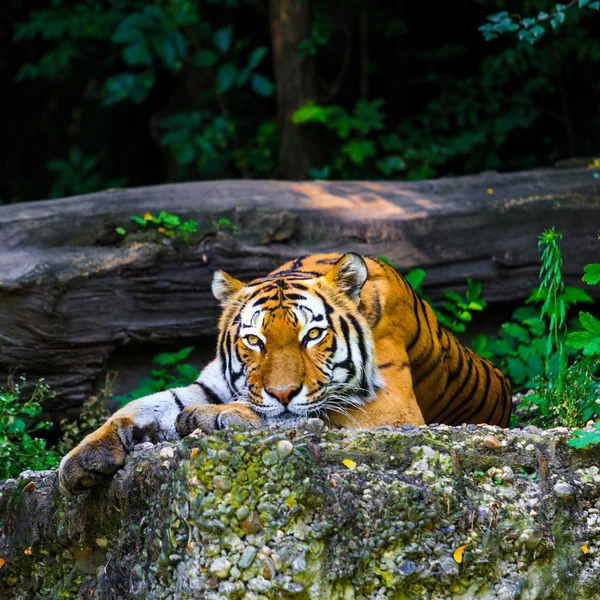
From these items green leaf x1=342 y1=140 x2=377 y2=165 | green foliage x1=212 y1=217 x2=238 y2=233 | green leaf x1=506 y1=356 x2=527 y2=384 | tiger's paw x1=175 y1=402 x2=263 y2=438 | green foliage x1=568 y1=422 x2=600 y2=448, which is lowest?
green leaf x1=506 y1=356 x2=527 y2=384

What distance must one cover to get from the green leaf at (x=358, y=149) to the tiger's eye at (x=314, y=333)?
14.1 ft

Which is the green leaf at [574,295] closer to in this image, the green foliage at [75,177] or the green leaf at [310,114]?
the green leaf at [310,114]

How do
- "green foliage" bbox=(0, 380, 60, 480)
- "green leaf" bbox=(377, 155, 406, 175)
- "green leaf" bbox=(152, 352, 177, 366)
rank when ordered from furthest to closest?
1. "green leaf" bbox=(377, 155, 406, 175)
2. "green leaf" bbox=(152, 352, 177, 366)
3. "green foliage" bbox=(0, 380, 60, 480)

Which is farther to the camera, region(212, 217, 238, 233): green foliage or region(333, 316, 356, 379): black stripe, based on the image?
region(212, 217, 238, 233): green foliage

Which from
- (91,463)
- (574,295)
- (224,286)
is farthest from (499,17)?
(91,463)

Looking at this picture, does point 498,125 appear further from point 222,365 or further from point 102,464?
point 102,464

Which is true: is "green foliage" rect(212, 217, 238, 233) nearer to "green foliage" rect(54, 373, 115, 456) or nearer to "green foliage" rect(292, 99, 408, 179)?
"green foliage" rect(54, 373, 115, 456)

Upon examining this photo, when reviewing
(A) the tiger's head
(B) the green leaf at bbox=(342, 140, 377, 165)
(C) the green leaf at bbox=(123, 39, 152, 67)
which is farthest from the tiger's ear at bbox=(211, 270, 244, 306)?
(B) the green leaf at bbox=(342, 140, 377, 165)

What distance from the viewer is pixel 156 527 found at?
265cm


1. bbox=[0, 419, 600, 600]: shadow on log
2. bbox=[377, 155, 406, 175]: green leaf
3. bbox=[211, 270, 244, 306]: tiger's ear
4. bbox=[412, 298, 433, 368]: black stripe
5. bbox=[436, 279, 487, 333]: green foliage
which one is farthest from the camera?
bbox=[377, 155, 406, 175]: green leaf

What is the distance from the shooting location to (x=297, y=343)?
3268mm

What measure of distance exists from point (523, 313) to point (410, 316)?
191cm

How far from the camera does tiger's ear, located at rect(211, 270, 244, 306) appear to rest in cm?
365

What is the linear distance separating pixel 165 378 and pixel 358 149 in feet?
10.6
